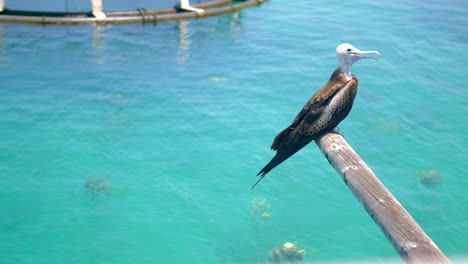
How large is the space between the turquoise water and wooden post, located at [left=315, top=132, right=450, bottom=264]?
8.23 feet

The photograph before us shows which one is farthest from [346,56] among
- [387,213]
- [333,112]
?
[387,213]

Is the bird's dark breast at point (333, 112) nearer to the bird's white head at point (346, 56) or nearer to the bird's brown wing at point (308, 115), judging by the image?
the bird's brown wing at point (308, 115)

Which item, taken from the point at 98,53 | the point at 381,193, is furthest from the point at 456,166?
the point at 98,53

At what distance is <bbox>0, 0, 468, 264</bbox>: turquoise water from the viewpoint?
17.1 feet

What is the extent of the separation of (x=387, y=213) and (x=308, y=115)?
1326 millimetres

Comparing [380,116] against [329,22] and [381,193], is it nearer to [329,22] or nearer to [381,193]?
[329,22]

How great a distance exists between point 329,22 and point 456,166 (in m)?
5.78

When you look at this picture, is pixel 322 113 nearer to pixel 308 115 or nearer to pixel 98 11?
pixel 308 115

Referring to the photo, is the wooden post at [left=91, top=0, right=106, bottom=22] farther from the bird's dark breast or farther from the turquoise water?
the bird's dark breast

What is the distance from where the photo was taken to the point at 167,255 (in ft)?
16.5

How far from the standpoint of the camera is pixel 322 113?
135 inches

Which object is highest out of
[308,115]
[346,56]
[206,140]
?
[346,56]

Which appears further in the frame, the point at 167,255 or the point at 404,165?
the point at 404,165

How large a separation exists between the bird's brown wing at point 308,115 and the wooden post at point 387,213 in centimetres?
58
